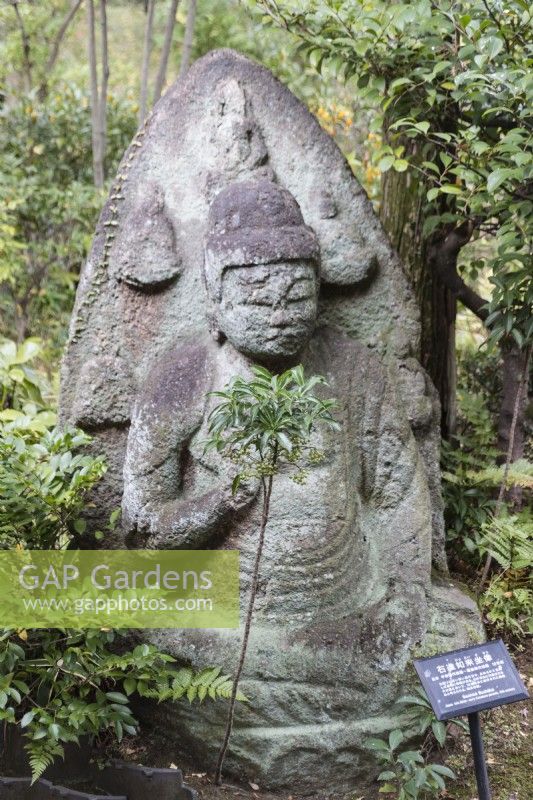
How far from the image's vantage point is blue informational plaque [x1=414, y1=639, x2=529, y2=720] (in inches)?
104

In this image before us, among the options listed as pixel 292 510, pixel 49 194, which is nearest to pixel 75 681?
pixel 292 510

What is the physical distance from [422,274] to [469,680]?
268cm

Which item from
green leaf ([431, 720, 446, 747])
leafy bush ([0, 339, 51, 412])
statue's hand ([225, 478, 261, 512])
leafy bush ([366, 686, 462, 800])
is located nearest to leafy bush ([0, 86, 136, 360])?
leafy bush ([0, 339, 51, 412])

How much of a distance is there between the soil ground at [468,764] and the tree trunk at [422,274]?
203cm

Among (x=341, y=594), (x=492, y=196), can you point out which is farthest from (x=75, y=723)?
(x=492, y=196)

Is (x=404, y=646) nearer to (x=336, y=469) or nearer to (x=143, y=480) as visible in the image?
(x=336, y=469)

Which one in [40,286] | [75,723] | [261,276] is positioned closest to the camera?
[75,723]

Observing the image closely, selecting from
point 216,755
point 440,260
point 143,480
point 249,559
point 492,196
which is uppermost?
point 492,196

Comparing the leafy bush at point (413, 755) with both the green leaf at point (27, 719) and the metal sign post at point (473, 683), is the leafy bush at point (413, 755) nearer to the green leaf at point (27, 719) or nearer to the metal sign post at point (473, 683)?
the metal sign post at point (473, 683)

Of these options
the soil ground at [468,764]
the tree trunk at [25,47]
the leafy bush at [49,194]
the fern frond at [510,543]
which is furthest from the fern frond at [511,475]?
the tree trunk at [25,47]

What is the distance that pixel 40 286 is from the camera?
7812 millimetres

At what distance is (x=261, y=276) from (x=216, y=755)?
66.4 inches

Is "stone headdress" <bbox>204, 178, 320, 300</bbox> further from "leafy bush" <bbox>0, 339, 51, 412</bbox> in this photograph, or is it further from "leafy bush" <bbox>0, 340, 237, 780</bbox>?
"leafy bush" <bbox>0, 339, 51, 412</bbox>

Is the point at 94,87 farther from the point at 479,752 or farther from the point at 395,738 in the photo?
the point at 479,752
